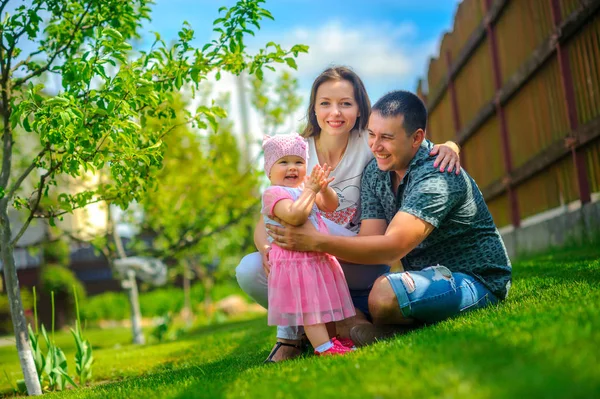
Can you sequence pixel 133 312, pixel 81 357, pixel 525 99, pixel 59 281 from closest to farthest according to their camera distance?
pixel 81 357 < pixel 525 99 < pixel 133 312 < pixel 59 281

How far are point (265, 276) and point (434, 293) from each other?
1.08 metres

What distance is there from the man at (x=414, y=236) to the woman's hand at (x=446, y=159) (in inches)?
1.6

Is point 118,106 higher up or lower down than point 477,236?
higher up

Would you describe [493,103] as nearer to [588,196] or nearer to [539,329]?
[588,196]

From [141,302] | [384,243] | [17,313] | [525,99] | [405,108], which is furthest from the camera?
[141,302]

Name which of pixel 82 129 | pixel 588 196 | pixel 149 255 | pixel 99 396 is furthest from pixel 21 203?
pixel 149 255

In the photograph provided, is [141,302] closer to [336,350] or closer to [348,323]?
[348,323]

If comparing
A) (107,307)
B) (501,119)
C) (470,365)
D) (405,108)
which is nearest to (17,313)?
(405,108)

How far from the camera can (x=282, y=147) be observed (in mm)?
3695

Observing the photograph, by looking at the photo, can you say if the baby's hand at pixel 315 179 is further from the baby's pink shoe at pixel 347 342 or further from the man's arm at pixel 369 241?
the baby's pink shoe at pixel 347 342

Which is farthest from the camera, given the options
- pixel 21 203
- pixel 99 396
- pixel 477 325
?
pixel 21 203

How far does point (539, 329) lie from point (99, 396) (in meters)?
2.16

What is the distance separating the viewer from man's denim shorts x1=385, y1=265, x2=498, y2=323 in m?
3.37

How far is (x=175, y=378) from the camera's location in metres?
3.65
